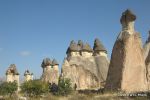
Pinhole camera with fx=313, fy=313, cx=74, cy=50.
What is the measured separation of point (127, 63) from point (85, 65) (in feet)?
68.5

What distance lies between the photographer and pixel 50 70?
173ft

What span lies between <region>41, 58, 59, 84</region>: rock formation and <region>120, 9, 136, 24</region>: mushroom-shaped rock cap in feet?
78.7

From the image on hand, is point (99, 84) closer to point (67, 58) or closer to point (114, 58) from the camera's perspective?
point (67, 58)

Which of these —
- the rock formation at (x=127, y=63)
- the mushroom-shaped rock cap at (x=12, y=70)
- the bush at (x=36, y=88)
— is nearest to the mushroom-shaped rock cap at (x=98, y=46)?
the mushroom-shaped rock cap at (x=12, y=70)

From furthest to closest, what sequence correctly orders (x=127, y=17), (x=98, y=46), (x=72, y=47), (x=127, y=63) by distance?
(x=98, y=46), (x=72, y=47), (x=127, y=17), (x=127, y=63)

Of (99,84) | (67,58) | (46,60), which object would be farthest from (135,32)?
(46,60)

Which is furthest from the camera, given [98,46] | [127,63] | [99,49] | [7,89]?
[98,46]

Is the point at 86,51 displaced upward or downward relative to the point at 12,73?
upward

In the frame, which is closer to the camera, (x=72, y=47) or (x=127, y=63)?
(x=127, y=63)

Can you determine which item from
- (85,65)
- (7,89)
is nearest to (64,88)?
(7,89)

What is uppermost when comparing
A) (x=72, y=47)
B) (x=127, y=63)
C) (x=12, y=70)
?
(x=72, y=47)

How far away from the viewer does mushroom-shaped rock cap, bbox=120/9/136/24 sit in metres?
29.6

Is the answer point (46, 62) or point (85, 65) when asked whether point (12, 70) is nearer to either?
point (46, 62)

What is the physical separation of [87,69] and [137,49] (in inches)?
751
